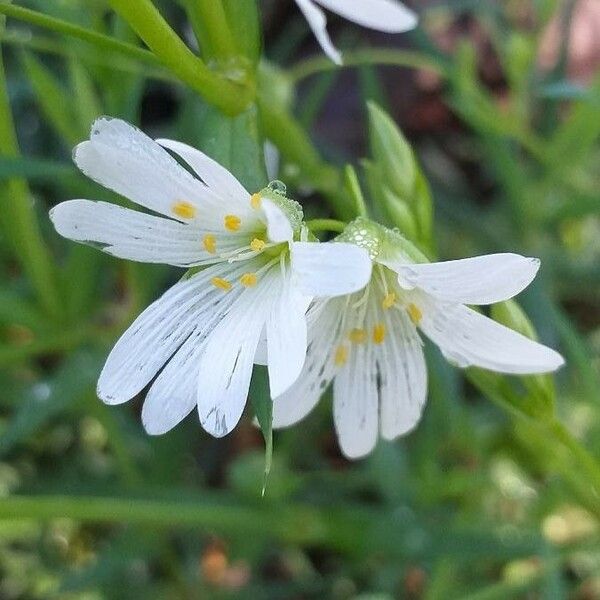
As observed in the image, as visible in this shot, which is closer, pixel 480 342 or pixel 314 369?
pixel 480 342

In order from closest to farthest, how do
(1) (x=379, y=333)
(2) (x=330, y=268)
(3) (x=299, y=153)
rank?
(2) (x=330, y=268)
(1) (x=379, y=333)
(3) (x=299, y=153)

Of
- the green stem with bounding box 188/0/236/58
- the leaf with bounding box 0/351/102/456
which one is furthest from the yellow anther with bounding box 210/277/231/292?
the leaf with bounding box 0/351/102/456

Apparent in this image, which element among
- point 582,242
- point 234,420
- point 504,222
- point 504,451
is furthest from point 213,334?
point 582,242

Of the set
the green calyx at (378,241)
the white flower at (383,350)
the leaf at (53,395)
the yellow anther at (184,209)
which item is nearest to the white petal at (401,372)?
the white flower at (383,350)

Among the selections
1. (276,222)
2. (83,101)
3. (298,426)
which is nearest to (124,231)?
(276,222)

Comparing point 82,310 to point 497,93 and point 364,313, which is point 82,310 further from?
point 497,93

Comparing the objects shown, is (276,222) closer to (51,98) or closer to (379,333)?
(379,333)
